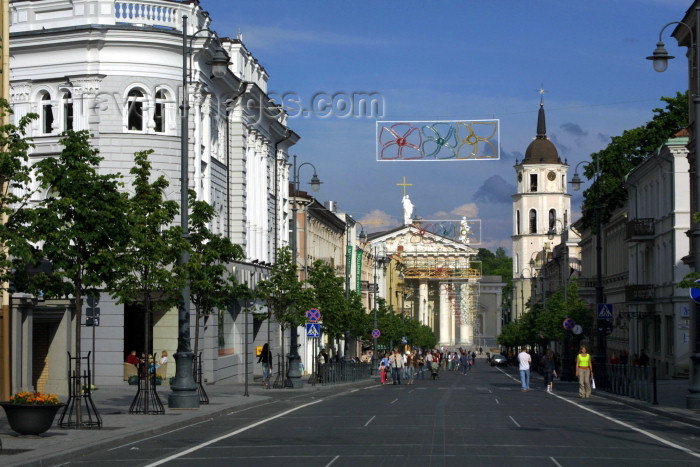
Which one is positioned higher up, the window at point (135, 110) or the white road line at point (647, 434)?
the window at point (135, 110)

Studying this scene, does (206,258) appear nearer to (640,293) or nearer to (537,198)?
(640,293)

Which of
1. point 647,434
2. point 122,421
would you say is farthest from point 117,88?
point 647,434

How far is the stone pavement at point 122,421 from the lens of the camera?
17.5 metres

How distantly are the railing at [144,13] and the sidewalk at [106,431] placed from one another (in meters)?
13.5

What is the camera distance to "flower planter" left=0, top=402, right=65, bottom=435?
1958cm

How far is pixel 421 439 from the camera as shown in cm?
2012

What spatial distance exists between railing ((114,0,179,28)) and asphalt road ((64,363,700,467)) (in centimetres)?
1684

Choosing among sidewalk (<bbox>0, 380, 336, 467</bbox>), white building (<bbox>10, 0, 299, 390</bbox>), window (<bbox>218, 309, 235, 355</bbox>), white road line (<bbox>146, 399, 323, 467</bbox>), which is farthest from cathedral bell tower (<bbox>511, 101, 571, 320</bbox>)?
white road line (<bbox>146, 399, 323, 467</bbox>)

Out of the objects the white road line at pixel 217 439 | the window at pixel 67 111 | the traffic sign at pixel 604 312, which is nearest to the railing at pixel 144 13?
the window at pixel 67 111

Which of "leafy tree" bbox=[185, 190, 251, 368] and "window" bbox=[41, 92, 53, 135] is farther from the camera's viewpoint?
"window" bbox=[41, 92, 53, 135]

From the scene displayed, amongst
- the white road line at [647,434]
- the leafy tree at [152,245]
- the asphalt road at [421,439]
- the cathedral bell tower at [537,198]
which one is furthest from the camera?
the cathedral bell tower at [537,198]

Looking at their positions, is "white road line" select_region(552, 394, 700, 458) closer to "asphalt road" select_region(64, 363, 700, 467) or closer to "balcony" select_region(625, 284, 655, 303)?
"asphalt road" select_region(64, 363, 700, 467)

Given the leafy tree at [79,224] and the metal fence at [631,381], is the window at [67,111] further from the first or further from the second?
the metal fence at [631,381]

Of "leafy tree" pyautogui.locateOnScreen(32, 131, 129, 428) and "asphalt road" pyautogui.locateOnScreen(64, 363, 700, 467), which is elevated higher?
"leafy tree" pyautogui.locateOnScreen(32, 131, 129, 428)
